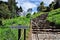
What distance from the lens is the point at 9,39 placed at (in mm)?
7258

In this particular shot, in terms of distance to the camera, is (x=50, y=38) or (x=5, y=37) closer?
(x=5, y=37)

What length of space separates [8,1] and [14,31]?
34.0ft

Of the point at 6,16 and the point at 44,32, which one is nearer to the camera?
the point at 44,32

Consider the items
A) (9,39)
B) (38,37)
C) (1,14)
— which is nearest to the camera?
(9,39)

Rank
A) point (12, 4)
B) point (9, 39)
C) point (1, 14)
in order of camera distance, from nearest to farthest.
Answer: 1. point (9, 39)
2. point (1, 14)
3. point (12, 4)

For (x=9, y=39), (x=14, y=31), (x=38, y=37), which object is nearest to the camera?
(x=9, y=39)

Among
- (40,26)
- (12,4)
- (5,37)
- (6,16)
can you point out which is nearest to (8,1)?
(12,4)

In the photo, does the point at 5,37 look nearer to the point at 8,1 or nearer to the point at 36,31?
the point at 36,31

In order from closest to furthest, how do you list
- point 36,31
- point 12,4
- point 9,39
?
point 9,39
point 36,31
point 12,4

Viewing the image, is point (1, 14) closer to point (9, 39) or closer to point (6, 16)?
point (6, 16)

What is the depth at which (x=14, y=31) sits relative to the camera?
8.55 m

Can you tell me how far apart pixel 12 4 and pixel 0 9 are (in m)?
3.80

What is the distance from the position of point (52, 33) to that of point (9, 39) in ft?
9.66

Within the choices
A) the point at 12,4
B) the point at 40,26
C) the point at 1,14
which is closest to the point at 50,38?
the point at 40,26
